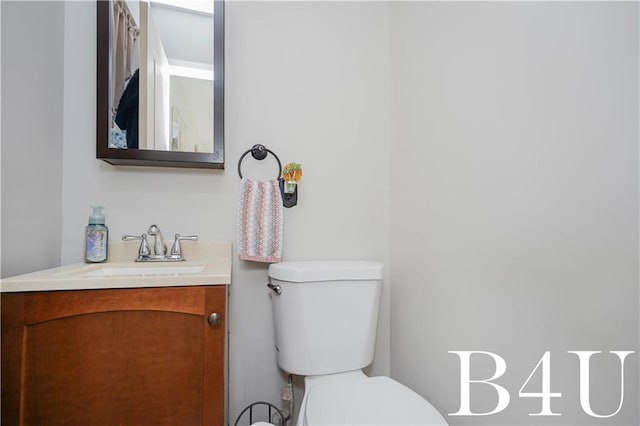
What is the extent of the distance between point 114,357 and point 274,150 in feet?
2.93

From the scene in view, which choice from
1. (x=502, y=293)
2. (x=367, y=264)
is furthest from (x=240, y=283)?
(x=502, y=293)

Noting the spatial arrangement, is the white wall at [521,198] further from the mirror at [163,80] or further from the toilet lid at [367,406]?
the mirror at [163,80]

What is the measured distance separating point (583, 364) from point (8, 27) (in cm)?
166

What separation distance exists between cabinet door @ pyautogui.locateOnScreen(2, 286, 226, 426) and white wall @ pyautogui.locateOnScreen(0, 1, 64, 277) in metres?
0.25

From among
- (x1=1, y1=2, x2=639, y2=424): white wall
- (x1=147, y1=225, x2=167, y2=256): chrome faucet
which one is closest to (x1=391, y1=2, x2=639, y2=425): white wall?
(x1=1, y1=2, x2=639, y2=424): white wall

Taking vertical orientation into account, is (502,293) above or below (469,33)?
below

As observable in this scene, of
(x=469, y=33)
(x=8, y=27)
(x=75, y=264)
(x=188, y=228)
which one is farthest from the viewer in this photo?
(x=188, y=228)

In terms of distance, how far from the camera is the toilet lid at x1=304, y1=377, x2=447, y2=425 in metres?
Answer: 0.79

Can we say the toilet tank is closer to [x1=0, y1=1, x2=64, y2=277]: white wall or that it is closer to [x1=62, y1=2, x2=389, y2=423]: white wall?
[x1=62, y1=2, x2=389, y2=423]: white wall

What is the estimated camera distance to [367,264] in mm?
1196

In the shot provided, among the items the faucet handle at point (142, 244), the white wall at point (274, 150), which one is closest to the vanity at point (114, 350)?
the faucet handle at point (142, 244)

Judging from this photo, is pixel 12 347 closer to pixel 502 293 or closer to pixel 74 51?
pixel 74 51

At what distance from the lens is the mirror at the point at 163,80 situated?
1104mm

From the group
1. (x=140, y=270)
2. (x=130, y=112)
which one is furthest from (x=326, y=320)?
(x=130, y=112)
